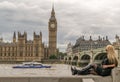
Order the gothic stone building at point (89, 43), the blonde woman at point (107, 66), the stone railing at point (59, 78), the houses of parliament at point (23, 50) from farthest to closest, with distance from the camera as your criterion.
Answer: the gothic stone building at point (89, 43)
the houses of parliament at point (23, 50)
the blonde woman at point (107, 66)
the stone railing at point (59, 78)

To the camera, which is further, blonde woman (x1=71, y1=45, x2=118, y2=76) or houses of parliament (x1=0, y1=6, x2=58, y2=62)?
houses of parliament (x1=0, y1=6, x2=58, y2=62)

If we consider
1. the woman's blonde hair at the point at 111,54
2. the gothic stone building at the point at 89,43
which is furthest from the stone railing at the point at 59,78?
the gothic stone building at the point at 89,43

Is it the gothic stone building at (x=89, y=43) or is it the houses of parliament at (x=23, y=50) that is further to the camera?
the gothic stone building at (x=89, y=43)

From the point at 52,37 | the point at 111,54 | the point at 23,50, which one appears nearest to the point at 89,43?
the point at 52,37

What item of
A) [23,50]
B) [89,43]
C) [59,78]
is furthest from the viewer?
[89,43]

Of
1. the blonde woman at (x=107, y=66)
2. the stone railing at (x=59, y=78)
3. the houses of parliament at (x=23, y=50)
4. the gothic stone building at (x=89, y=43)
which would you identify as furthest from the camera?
the gothic stone building at (x=89, y=43)

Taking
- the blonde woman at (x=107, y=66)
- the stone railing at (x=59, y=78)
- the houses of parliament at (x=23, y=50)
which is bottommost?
the houses of parliament at (x=23, y=50)

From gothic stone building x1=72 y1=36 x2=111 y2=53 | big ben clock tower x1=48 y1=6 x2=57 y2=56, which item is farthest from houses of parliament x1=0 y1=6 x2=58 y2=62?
gothic stone building x1=72 y1=36 x2=111 y2=53

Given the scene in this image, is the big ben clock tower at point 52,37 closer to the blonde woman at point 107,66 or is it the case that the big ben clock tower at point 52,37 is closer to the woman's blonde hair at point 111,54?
the blonde woman at point 107,66

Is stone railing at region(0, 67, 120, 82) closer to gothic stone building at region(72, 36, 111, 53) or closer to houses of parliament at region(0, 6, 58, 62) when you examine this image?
houses of parliament at region(0, 6, 58, 62)

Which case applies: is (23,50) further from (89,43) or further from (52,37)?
(89,43)

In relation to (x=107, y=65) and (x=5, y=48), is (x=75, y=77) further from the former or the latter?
(x=5, y=48)

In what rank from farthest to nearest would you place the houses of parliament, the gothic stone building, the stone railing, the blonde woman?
1. the gothic stone building
2. the houses of parliament
3. the blonde woman
4. the stone railing

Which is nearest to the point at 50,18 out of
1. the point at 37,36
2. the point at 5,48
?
the point at 37,36
